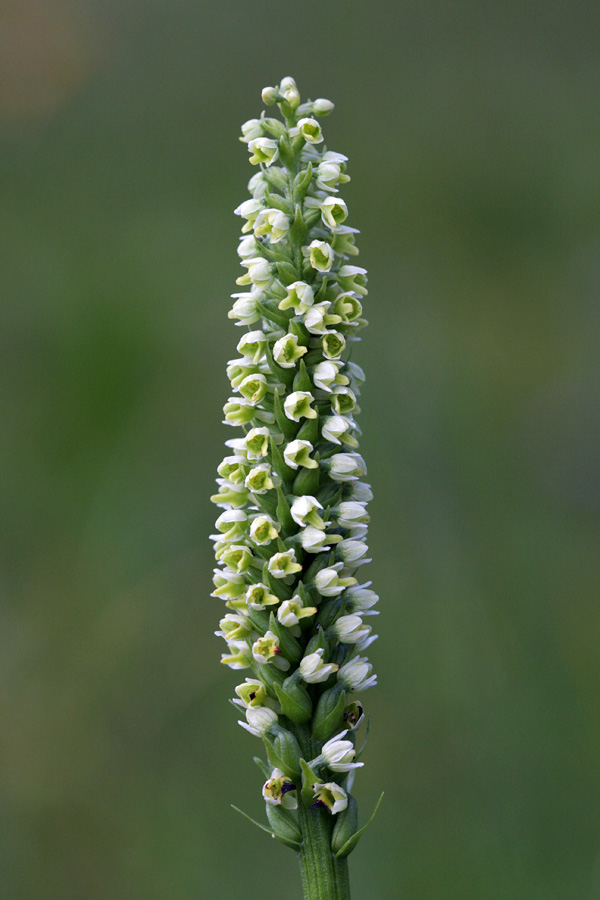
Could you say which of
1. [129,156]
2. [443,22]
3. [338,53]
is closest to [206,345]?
[129,156]

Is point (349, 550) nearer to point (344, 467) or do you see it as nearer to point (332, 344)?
point (344, 467)

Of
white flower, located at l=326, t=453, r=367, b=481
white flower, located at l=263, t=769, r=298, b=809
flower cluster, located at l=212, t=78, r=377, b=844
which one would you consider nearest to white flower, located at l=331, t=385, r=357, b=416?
A: flower cluster, located at l=212, t=78, r=377, b=844

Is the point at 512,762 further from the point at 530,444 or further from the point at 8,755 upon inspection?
the point at 8,755

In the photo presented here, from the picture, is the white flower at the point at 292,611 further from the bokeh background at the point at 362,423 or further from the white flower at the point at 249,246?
the bokeh background at the point at 362,423

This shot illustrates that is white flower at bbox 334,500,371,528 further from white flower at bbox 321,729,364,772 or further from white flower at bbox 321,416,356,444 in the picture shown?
white flower at bbox 321,729,364,772

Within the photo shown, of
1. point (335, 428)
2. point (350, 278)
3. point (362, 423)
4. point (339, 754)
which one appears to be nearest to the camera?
point (339, 754)

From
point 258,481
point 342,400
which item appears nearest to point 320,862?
point 258,481
